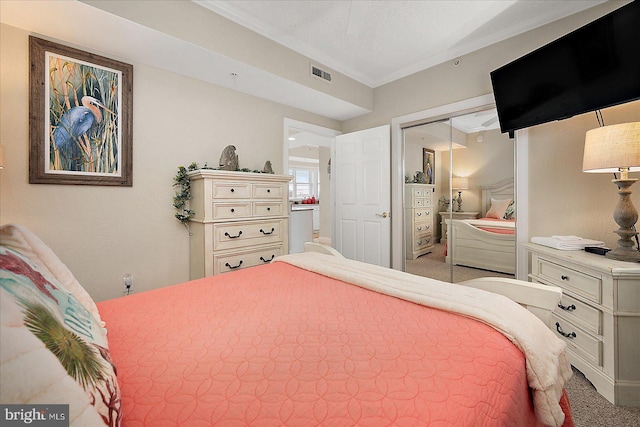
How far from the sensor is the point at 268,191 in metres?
2.89

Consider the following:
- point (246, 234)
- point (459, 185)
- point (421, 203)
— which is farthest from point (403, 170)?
point (246, 234)

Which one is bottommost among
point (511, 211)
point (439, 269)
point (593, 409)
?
point (593, 409)

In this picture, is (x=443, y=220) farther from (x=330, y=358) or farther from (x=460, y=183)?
(x=330, y=358)

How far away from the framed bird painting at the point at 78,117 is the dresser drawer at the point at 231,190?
2.43 ft

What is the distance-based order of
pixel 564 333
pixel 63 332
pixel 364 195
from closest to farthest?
pixel 63 332 < pixel 564 333 < pixel 364 195

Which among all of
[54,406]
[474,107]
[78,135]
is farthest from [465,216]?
[78,135]

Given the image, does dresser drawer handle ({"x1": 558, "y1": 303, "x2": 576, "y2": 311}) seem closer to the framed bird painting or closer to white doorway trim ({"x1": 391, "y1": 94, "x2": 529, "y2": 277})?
white doorway trim ({"x1": 391, "y1": 94, "x2": 529, "y2": 277})

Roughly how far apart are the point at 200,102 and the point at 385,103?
2.34 m

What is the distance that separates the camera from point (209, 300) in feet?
4.10

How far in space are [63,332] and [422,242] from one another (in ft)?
11.2

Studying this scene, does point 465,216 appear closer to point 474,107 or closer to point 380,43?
point 474,107

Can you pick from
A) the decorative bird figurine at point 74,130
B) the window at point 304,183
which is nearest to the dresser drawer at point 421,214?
the decorative bird figurine at point 74,130

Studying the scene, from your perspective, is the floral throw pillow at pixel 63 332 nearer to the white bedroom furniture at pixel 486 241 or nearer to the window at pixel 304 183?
the white bedroom furniture at pixel 486 241

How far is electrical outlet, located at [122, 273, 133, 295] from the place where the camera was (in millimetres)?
2270
